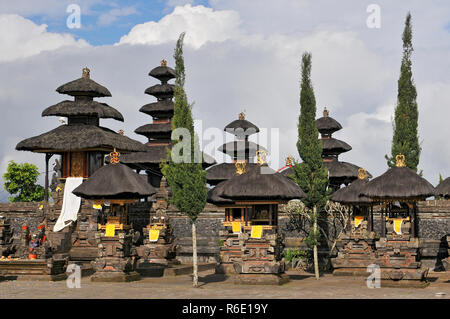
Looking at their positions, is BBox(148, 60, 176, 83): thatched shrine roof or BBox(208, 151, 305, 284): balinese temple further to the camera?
BBox(148, 60, 176, 83): thatched shrine roof

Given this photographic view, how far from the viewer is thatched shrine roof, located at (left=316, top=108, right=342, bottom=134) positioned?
40844 mm

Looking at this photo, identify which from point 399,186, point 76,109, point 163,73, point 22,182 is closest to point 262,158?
point 399,186

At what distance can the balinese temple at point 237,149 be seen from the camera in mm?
34719

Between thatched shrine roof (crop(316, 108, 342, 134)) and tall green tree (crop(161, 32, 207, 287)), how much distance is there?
19.9 metres

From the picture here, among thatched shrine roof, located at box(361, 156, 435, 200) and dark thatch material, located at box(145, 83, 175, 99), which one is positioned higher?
dark thatch material, located at box(145, 83, 175, 99)

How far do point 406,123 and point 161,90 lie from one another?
19236mm

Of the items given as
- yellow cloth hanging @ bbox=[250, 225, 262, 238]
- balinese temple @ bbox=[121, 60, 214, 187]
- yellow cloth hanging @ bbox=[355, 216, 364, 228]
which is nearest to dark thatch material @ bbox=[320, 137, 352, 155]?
balinese temple @ bbox=[121, 60, 214, 187]

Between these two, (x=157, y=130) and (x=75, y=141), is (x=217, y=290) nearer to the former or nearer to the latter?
(x=75, y=141)

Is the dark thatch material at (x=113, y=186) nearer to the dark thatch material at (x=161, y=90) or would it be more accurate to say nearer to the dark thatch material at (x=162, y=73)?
the dark thatch material at (x=161, y=90)

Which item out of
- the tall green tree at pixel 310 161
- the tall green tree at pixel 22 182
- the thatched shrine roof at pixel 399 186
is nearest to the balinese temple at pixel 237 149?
the tall green tree at pixel 310 161

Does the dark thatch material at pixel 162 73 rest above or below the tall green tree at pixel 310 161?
above

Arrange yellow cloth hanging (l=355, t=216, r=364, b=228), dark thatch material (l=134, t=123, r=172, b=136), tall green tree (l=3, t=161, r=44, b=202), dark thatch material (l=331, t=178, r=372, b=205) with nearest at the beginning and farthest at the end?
dark thatch material (l=331, t=178, r=372, b=205) → yellow cloth hanging (l=355, t=216, r=364, b=228) → dark thatch material (l=134, t=123, r=172, b=136) → tall green tree (l=3, t=161, r=44, b=202)

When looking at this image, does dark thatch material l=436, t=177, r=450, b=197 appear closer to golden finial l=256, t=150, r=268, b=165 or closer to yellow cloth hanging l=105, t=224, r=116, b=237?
golden finial l=256, t=150, r=268, b=165

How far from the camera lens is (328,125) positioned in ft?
134
